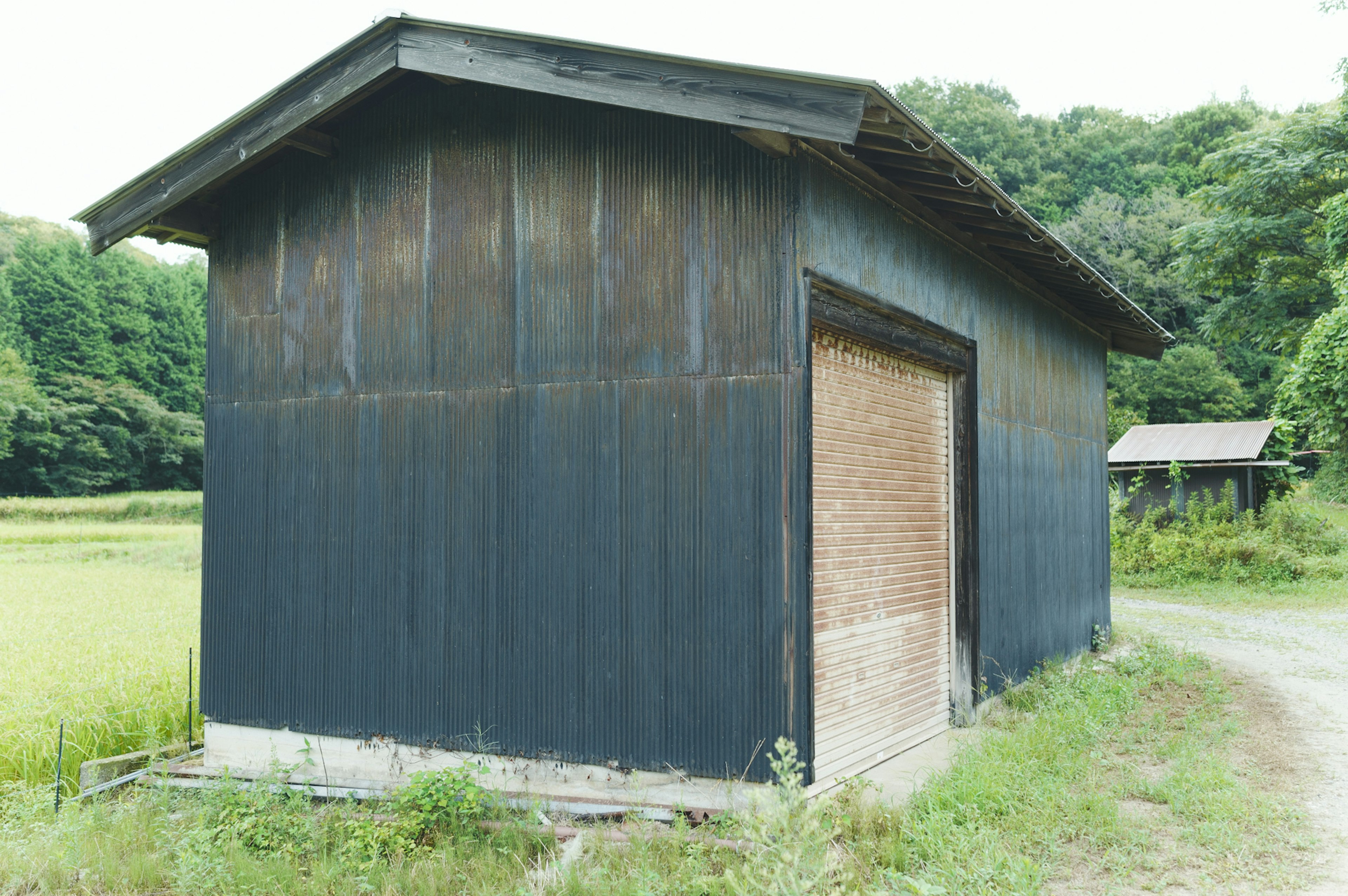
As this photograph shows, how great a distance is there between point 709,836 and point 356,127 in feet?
17.5

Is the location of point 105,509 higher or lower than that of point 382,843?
higher

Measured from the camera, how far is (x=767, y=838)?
139 inches

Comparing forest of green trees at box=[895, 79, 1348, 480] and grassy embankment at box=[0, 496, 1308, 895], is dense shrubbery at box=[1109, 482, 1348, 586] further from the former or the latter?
grassy embankment at box=[0, 496, 1308, 895]

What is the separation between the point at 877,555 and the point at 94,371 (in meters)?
48.1

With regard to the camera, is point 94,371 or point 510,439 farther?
point 94,371

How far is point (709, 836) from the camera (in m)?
4.77

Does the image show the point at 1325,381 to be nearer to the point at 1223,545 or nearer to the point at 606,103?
the point at 1223,545

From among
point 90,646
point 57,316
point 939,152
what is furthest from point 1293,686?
point 57,316

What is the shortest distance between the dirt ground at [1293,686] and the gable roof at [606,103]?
13.7ft

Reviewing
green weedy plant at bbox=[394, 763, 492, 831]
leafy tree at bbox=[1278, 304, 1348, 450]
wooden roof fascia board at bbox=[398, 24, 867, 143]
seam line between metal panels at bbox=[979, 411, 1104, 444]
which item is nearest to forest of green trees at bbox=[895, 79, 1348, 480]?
leafy tree at bbox=[1278, 304, 1348, 450]

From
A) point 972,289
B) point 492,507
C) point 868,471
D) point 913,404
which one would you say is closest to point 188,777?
point 492,507

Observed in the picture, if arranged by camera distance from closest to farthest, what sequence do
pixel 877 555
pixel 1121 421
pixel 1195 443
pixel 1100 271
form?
pixel 877 555
pixel 1195 443
pixel 1121 421
pixel 1100 271

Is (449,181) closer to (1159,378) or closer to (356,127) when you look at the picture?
(356,127)

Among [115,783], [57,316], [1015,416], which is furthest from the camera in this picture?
[57,316]
